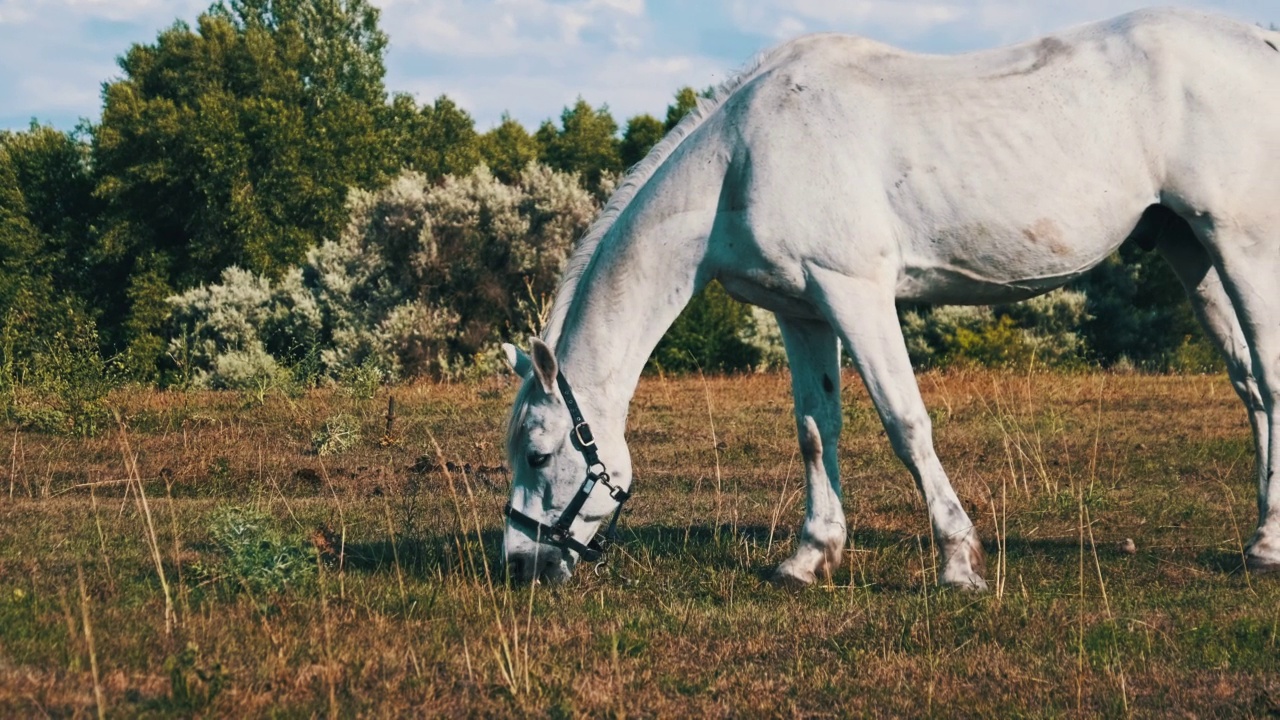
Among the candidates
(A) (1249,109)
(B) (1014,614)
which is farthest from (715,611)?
(A) (1249,109)

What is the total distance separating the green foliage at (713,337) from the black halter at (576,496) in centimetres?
1938

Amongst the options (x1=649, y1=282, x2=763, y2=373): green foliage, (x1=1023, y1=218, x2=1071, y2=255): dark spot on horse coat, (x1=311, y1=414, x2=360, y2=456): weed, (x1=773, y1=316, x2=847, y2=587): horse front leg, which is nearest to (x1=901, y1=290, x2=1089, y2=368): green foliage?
(x1=649, y1=282, x2=763, y2=373): green foliage

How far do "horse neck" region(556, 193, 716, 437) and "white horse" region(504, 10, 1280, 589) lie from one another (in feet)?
0.03

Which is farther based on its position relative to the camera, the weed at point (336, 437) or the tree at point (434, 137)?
the tree at point (434, 137)

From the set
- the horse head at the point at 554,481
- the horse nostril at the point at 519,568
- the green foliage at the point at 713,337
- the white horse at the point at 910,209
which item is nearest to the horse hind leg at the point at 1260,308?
the white horse at the point at 910,209

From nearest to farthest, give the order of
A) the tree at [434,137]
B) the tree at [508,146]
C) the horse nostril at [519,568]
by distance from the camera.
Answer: the horse nostril at [519,568]
the tree at [434,137]
the tree at [508,146]

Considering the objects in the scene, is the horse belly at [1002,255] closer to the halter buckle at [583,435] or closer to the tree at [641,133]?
the halter buckle at [583,435]

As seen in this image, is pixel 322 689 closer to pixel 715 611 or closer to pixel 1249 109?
pixel 715 611

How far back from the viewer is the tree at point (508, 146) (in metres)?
56.2

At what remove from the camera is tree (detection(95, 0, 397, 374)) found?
1519 inches

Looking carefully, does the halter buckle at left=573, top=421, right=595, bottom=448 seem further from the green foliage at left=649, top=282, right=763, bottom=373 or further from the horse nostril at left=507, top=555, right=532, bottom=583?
the green foliage at left=649, top=282, right=763, bottom=373

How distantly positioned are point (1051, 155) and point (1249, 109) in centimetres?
100

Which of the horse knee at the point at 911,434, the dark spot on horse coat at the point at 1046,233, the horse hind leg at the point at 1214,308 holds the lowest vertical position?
the horse knee at the point at 911,434

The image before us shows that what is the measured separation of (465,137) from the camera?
190ft
